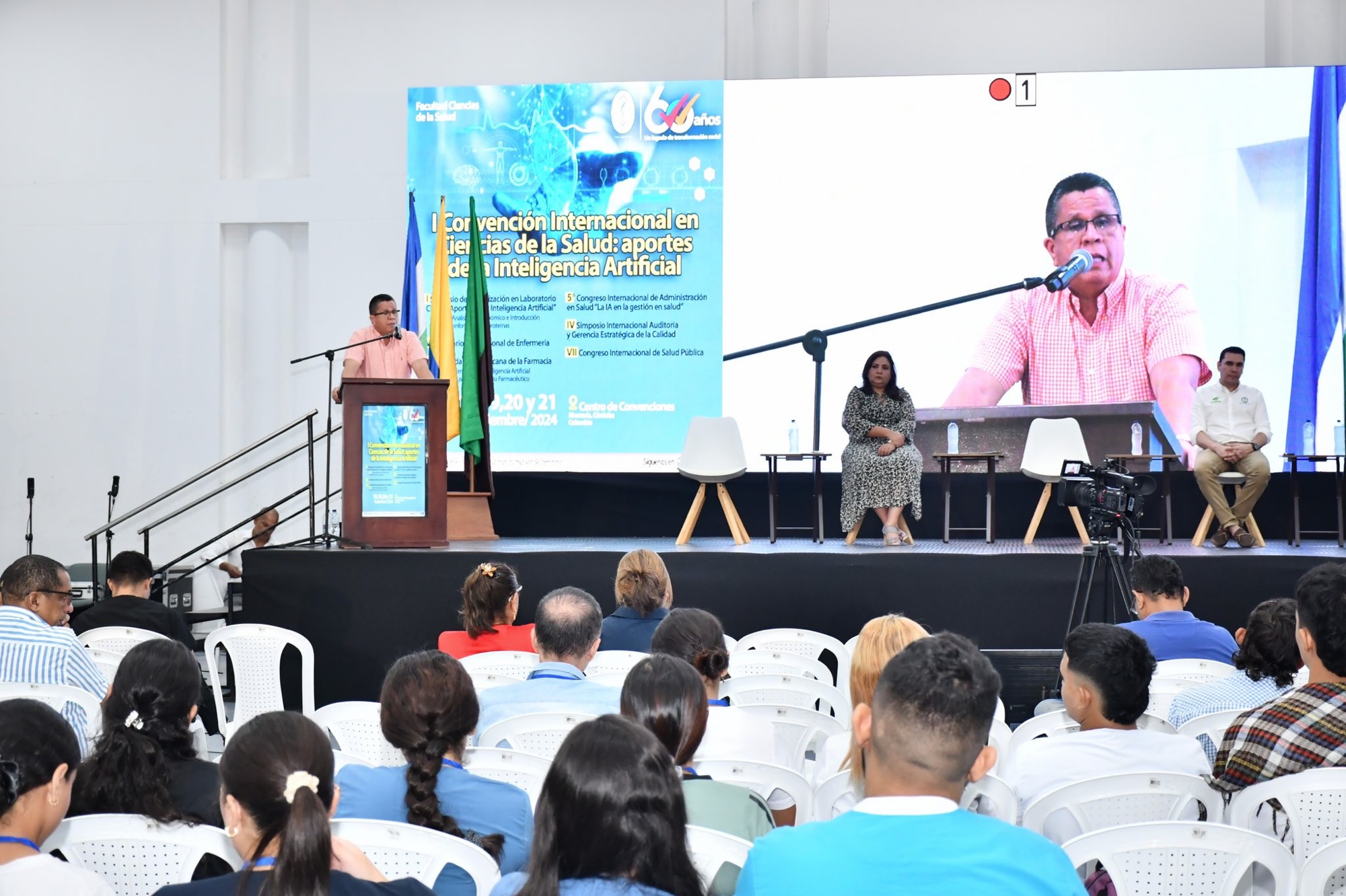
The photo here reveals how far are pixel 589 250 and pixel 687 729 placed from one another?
21.1 ft

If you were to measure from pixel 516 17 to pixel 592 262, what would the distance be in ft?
7.46

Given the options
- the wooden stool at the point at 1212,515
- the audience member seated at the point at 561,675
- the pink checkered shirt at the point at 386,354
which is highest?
the pink checkered shirt at the point at 386,354

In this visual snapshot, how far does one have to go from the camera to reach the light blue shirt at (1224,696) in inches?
122

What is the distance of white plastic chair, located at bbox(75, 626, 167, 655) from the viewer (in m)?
4.23

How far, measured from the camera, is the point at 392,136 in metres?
9.11

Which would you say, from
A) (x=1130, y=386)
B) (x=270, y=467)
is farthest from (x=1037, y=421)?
(x=270, y=467)

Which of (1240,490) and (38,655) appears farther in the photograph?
(1240,490)

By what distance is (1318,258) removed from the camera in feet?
25.5

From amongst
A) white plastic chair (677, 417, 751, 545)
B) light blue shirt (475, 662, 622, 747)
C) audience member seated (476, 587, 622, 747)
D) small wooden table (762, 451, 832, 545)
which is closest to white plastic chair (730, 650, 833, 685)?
audience member seated (476, 587, 622, 747)

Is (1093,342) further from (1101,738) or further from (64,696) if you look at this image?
(64,696)

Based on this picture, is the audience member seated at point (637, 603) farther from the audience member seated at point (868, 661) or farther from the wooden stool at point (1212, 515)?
the wooden stool at point (1212, 515)

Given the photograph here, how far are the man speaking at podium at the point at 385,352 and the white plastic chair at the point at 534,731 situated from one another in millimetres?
3926

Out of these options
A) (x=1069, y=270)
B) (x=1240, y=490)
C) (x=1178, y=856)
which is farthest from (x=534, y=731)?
(x=1069, y=270)

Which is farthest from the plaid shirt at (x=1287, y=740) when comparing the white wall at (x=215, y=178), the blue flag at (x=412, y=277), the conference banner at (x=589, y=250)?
the white wall at (x=215, y=178)
